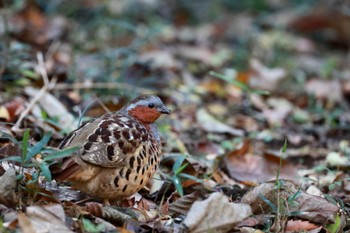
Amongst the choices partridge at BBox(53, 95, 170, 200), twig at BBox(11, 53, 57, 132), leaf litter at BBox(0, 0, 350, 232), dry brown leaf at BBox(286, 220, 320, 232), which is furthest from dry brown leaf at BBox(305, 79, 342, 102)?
partridge at BBox(53, 95, 170, 200)

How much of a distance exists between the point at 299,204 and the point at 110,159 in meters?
1.08

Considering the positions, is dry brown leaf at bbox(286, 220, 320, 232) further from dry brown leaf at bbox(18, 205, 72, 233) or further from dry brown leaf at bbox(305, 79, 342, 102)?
dry brown leaf at bbox(305, 79, 342, 102)

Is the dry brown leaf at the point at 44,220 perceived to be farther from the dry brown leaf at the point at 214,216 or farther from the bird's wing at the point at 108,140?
the dry brown leaf at the point at 214,216

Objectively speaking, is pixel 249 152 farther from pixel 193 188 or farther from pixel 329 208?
pixel 329 208

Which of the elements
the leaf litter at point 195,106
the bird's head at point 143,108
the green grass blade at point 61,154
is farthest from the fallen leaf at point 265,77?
the green grass blade at point 61,154

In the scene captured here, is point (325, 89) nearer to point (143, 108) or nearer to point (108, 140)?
point (143, 108)

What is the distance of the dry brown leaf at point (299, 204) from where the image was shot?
3.66m

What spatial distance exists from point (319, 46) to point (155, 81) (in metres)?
3.95

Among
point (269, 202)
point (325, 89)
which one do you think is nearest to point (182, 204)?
point (269, 202)

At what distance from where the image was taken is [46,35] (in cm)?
723

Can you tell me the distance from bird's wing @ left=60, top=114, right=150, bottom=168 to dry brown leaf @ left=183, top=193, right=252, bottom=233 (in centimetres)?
49

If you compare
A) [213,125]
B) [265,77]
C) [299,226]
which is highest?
[299,226]

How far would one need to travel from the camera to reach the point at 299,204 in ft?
12.2

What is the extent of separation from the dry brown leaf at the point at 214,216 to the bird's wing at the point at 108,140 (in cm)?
49
